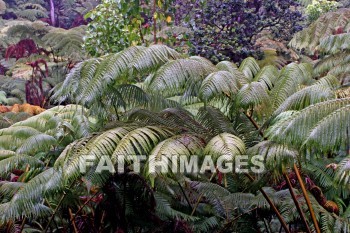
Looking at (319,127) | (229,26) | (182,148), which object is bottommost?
(229,26)

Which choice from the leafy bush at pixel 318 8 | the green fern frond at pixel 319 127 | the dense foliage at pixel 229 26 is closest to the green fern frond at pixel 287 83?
the green fern frond at pixel 319 127

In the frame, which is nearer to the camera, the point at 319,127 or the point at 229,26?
the point at 319,127

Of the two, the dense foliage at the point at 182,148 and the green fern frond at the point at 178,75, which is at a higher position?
the green fern frond at the point at 178,75

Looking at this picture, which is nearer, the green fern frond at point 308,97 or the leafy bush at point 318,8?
the green fern frond at point 308,97

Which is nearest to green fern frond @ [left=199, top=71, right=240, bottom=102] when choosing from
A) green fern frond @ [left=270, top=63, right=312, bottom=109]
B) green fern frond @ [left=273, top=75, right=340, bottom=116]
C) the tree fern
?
green fern frond @ [left=273, top=75, right=340, bottom=116]

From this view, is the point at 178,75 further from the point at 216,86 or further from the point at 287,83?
the point at 287,83

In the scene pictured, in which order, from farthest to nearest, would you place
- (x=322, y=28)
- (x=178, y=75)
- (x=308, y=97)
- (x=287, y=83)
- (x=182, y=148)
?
(x=322, y=28) < (x=287, y=83) < (x=178, y=75) < (x=308, y=97) < (x=182, y=148)

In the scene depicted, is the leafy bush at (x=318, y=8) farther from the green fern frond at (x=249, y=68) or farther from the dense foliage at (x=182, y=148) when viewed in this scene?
the green fern frond at (x=249, y=68)

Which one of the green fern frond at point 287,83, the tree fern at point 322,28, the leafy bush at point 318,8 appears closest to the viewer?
the green fern frond at point 287,83

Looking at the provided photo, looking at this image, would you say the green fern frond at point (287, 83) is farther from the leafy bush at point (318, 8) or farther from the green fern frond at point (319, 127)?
the leafy bush at point (318, 8)

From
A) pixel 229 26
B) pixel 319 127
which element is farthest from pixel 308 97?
pixel 229 26

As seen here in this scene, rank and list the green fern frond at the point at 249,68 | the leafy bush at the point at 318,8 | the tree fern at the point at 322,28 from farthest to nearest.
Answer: the leafy bush at the point at 318,8 → the tree fern at the point at 322,28 → the green fern frond at the point at 249,68

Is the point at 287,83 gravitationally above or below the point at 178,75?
below

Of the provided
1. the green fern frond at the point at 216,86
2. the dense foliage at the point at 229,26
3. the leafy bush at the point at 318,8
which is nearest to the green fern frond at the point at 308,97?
the green fern frond at the point at 216,86
